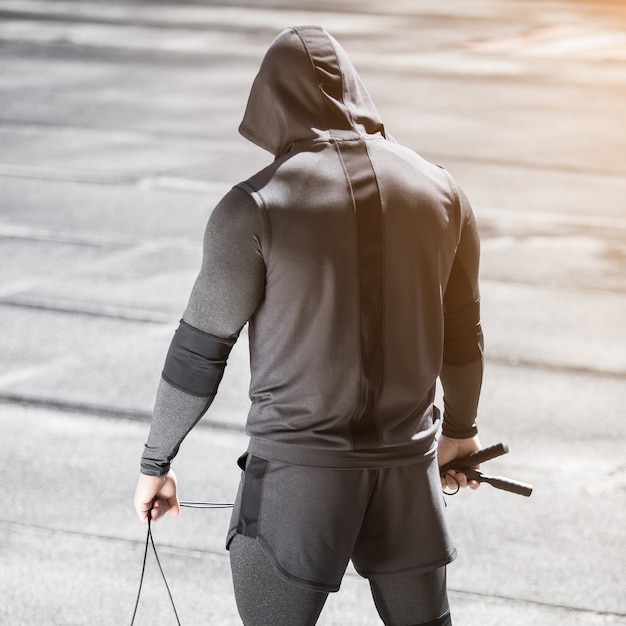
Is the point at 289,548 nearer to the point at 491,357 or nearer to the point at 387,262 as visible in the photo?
the point at 387,262

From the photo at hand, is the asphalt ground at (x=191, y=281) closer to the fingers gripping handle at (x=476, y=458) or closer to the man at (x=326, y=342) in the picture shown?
the fingers gripping handle at (x=476, y=458)

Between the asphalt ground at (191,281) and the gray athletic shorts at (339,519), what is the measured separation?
1.47m

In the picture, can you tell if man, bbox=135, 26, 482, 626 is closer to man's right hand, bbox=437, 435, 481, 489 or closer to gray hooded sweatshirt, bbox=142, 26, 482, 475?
gray hooded sweatshirt, bbox=142, 26, 482, 475

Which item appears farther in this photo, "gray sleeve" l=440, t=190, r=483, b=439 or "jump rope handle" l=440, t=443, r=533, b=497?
"jump rope handle" l=440, t=443, r=533, b=497

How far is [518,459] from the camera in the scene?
16.3 ft

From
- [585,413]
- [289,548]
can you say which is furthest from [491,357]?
[289,548]

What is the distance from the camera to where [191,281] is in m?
6.93

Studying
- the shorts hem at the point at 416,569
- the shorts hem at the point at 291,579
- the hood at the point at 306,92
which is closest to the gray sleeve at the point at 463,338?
the hood at the point at 306,92

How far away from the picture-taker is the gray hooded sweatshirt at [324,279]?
2223 mm

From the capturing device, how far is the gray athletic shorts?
235 cm

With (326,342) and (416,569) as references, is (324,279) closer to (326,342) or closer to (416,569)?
(326,342)

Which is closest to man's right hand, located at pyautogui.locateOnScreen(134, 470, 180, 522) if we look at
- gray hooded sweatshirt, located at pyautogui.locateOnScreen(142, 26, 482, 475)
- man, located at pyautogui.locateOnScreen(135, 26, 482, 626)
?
man, located at pyautogui.locateOnScreen(135, 26, 482, 626)

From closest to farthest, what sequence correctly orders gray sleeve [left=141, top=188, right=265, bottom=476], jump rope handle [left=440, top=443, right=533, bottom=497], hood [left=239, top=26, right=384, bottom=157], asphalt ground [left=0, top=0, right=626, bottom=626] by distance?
1. gray sleeve [left=141, top=188, right=265, bottom=476]
2. hood [left=239, top=26, right=384, bottom=157]
3. jump rope handle [left=440, top=443, right=533, bottom=497]
4. asphalt ground [left=0, top=0, right=626, bottom=626]

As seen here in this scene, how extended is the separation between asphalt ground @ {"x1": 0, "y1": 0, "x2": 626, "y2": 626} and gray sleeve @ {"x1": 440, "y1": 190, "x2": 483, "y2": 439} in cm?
128
